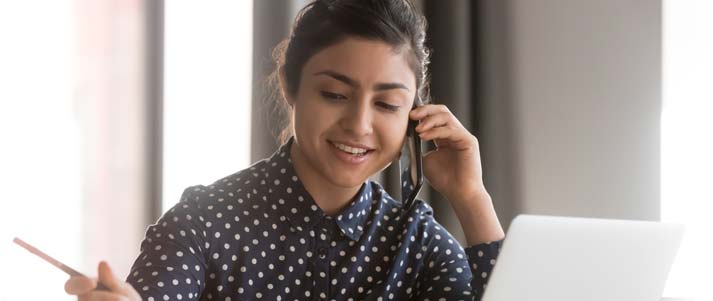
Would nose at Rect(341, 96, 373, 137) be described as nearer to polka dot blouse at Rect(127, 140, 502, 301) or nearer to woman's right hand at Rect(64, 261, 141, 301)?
polka dot blouse at Rect(127, 140, 502, 301)

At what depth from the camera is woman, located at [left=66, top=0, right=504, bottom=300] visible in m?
1.40

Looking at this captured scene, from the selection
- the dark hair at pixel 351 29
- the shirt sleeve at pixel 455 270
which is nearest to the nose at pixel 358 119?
the dark hair at pixel 351 29

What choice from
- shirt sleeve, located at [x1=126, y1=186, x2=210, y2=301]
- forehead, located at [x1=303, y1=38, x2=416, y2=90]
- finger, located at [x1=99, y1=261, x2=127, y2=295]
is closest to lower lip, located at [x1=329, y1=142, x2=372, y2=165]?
forehead, located at [x1=303, y1=38, x2=416, y2=90]

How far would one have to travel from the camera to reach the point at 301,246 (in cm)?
144

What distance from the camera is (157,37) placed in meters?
2.28

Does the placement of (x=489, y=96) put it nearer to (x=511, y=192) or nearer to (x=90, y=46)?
(x=511, y=192)

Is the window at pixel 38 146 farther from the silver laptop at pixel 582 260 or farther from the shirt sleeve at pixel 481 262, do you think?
the silver laptop at pixel 582 260

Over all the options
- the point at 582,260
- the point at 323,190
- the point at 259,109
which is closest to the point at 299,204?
the point at 323,190

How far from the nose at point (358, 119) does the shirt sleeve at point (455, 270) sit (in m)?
0.24

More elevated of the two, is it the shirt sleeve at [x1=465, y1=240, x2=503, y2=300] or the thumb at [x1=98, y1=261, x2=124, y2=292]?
the thumb at [x1=98, y1=261, x2=124, y2=292]

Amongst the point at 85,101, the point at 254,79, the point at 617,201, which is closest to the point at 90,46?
the point at 85,101

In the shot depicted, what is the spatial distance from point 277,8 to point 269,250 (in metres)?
1.01

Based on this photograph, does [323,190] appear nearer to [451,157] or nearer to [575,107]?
[451,157]

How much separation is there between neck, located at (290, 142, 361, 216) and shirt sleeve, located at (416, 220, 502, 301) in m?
0.16
